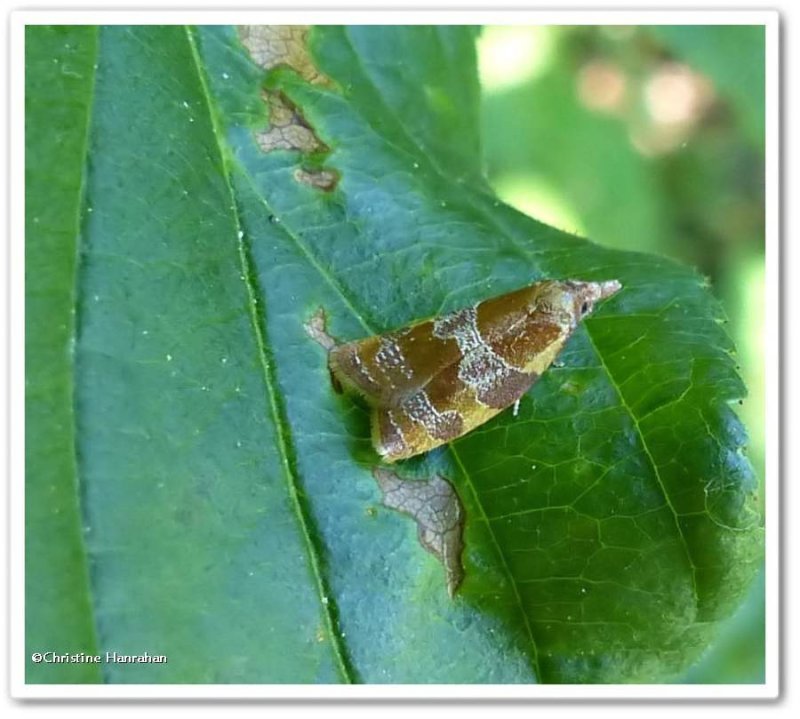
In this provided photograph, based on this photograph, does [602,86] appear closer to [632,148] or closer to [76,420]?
[632,148]

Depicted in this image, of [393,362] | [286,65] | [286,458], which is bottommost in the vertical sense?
[286,458]

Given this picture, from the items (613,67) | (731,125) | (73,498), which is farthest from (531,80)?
(73,498)

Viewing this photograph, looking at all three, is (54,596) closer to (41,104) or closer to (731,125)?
(41,104)

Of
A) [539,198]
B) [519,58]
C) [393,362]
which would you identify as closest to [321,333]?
[393,362]

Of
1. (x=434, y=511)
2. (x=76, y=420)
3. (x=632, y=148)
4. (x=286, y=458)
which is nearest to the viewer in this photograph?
(x=76, y=420)

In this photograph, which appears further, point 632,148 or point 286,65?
point 632,148

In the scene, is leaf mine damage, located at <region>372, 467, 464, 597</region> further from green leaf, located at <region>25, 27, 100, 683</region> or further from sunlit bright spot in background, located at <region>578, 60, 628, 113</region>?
sunlit bright spot in background, located at <region>578, 60, 628, 113</region>

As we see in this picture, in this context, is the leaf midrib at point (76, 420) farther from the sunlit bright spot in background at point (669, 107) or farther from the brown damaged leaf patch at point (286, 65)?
the sunlit bright spot in background at point (669, 107)

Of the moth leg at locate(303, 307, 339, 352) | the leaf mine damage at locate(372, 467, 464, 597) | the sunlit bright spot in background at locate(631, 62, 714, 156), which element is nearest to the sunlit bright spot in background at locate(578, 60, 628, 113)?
the sunlit bright spot in background at locate(631, 62, 714, 156)
